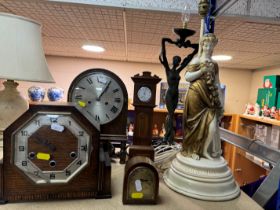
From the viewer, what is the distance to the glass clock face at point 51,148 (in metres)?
0.53

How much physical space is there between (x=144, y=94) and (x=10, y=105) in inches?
19.4

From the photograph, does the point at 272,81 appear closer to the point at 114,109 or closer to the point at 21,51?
the point at 114,109

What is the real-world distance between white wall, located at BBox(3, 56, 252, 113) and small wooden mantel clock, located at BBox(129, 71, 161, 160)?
146cm

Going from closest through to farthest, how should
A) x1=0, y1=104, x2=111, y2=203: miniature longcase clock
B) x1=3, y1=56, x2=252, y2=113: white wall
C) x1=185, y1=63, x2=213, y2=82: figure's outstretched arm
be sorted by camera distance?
x1=0, y1=104, x2=111, y2=203: miniature longcase clock < x1=185, y1=63, x2=213, y2=82: figure's outstretched arm < x1=3, y1=56, x2=252, y2=113: white wall

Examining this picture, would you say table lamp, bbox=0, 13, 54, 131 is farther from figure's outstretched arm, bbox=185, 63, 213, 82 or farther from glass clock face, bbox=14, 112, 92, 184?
figure's outstretched arm, bbox=185, 63, 213, 82

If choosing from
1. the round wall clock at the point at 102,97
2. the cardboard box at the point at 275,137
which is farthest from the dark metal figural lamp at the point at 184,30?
the cardboard box at the point at 275,137

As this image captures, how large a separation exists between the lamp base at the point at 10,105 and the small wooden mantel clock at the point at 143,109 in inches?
17.1

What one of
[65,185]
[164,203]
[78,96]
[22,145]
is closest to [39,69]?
[78,96]

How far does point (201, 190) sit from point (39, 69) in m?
0.62

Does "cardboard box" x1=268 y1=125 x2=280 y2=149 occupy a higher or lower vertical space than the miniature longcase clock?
lower

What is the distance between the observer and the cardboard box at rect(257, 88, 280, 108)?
1.66 meters

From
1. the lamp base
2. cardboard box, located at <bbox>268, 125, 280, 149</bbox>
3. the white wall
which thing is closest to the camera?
the lamp base

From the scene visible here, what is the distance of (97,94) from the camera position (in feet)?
2.56

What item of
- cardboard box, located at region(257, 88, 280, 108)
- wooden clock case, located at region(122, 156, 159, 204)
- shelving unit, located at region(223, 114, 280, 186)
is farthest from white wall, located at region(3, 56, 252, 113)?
wooden clock case, located at region(122, 156, 159, 204)
